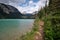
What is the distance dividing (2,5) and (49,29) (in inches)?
2312

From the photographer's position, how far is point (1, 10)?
65.1 m

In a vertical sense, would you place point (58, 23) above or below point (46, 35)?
above

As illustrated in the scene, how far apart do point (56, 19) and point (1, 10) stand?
202 ft

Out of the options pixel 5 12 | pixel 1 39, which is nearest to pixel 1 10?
pixel 5 12

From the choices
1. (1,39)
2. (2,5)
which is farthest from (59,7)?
(2,5)

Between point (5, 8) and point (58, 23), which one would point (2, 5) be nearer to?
point (5, 8)

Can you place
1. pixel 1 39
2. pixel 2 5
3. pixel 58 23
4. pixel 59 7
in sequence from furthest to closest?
pixel 2 5 → pixel 1 39 → pixel 59 7 → pixel 58 23

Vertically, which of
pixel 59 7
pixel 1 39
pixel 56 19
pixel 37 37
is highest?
pixel 59 7

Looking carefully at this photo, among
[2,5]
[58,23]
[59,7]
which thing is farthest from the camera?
[2,5]

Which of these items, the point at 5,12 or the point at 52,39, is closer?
the point at 52,39

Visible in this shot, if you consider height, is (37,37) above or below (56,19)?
below

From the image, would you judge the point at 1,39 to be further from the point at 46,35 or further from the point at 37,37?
the point at 46,35

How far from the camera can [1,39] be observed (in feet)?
27.6

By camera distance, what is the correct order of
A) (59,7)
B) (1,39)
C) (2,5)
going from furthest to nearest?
(2,5)
(1,39)
(59,7)
